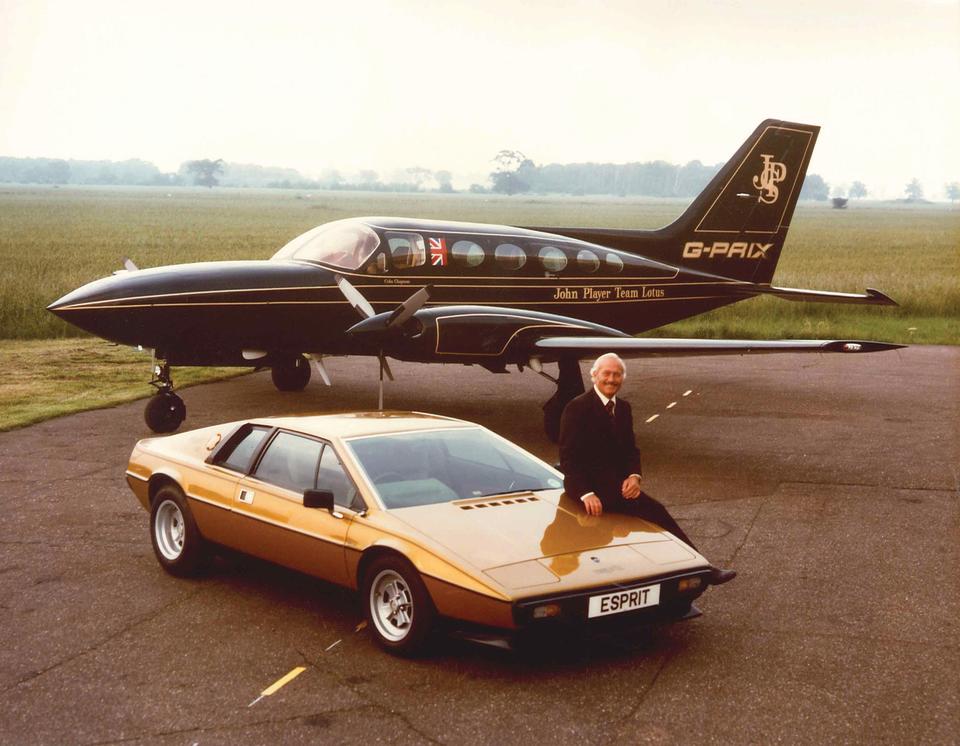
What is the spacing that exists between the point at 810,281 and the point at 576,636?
40.8 metres

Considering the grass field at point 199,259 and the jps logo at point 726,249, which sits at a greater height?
the jps logo at point 726,249

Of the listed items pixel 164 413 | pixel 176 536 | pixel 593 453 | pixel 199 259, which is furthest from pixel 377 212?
pixel 593 453

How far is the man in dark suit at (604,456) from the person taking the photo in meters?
7.79

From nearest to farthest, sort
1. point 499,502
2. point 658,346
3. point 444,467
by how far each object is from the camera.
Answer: point 499,502 < point 444,467 < point 658,346

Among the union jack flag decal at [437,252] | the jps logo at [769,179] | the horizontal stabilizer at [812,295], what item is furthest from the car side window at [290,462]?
the jps logo at [769,179]

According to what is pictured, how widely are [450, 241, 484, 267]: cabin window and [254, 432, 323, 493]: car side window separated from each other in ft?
33.7

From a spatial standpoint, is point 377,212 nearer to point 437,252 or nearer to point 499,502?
point 437,252

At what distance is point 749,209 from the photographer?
73.7ft

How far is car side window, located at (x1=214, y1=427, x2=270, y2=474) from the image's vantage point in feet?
27.9

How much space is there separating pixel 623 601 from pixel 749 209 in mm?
16990

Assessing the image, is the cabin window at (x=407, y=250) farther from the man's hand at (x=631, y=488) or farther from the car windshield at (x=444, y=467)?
the man's hand at (x=631, y=488)

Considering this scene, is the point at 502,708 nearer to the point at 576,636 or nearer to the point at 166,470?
the point at 576,636

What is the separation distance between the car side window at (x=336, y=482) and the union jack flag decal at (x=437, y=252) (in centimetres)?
1043

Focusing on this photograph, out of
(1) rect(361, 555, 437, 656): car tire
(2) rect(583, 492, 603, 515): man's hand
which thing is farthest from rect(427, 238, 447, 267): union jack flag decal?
(1) rect(361, 555, 437, 656): car tire
